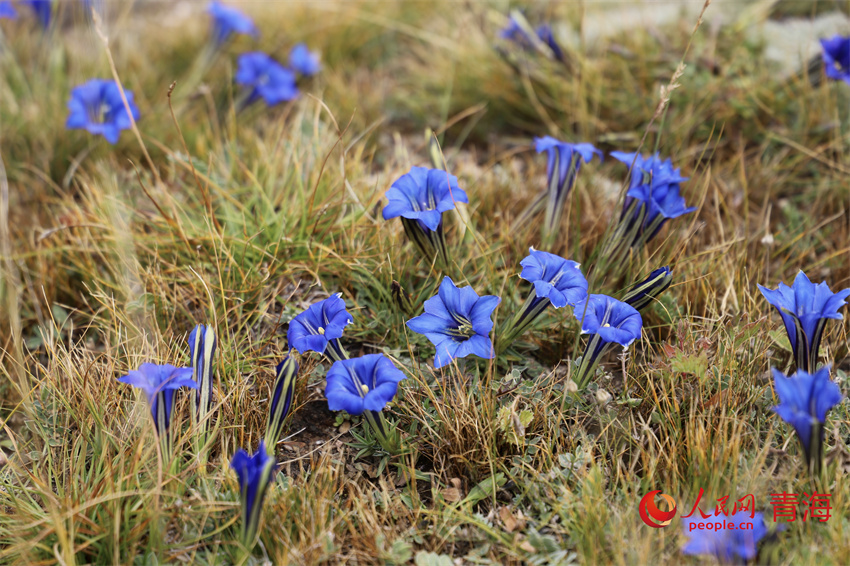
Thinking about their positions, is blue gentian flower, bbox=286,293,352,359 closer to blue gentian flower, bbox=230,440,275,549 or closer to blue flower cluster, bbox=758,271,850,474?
blue gentian flower, bbox=230,440,275,549

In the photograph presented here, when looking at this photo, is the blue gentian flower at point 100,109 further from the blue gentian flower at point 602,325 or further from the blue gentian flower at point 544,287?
the blue gentian flower at point 602,325

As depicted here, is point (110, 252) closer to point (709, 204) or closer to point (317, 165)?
point (317, 165)

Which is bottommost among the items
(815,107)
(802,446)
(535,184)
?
(802,446)

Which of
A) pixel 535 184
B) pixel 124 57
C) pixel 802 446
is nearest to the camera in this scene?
pixel 802 446

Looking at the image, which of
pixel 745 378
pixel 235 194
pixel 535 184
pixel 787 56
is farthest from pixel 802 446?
pixel 787 56

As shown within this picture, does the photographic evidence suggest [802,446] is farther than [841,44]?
No

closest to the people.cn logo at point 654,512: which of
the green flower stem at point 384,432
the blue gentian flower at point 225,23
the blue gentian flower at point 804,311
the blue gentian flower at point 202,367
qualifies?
the blue gentian flower at point 804,311
